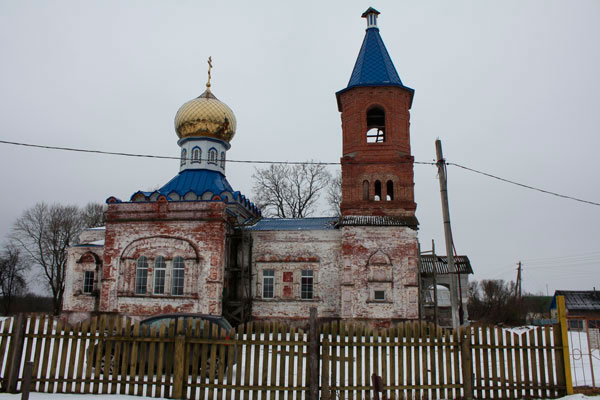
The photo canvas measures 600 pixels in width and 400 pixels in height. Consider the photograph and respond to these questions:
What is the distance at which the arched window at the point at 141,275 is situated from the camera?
63.3 ft

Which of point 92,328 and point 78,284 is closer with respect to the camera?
point 92,328

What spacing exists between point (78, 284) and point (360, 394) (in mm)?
17945

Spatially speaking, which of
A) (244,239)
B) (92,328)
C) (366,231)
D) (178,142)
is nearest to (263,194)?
(178,142)

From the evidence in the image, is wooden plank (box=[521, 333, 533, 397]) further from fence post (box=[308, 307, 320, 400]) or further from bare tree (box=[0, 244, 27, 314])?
bare tree (box=[0, 244, 27, 314])

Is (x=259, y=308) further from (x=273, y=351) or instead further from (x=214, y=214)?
(x=273, y=351)

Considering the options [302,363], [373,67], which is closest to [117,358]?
[302,363]

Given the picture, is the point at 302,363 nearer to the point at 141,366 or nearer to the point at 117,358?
the point at 141,366

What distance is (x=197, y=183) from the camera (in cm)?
2278

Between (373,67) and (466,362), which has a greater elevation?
(373,67)

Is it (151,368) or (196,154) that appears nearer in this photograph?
(151,368)

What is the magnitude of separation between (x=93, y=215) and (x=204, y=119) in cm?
2272

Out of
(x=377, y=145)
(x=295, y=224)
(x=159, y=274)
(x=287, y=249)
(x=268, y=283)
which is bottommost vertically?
(x=268, y=283)

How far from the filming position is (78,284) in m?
20.9

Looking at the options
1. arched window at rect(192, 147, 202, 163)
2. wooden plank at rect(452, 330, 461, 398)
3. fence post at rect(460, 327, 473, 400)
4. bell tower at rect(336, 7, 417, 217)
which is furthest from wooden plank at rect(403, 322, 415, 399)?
arched window at rect(192, 147, 202, 163)
